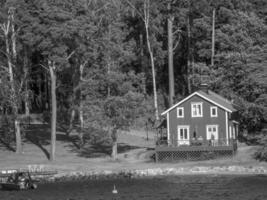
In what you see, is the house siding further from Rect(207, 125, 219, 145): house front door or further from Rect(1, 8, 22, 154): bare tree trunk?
Rect(1, 8, 22, 154): bare tree trunk

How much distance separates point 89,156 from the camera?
78.1 m

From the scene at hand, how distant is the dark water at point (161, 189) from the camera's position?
5044cm

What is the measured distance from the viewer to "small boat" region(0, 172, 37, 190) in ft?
190

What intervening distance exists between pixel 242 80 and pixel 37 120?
1392 inches

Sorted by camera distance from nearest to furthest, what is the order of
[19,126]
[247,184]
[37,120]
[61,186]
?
1. [247,184]
2. [61,186]
3. [19,126]
4. [37,120]

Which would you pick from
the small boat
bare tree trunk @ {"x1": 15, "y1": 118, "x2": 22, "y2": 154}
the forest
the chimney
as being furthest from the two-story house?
the small boat

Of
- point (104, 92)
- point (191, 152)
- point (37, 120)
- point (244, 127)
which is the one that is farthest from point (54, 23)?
point (37, 120)

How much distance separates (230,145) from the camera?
238ft

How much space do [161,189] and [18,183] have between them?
12118mm

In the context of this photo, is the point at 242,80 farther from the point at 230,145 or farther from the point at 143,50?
the point at 143,50

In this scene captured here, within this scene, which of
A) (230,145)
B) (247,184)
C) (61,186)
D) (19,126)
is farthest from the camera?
(19,126)

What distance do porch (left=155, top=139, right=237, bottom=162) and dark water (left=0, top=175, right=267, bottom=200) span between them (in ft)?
27.4

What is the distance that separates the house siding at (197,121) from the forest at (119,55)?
3006 millimetres

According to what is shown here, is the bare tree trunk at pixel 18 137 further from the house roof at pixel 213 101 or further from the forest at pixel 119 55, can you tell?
the house roof at pixel 213 101
